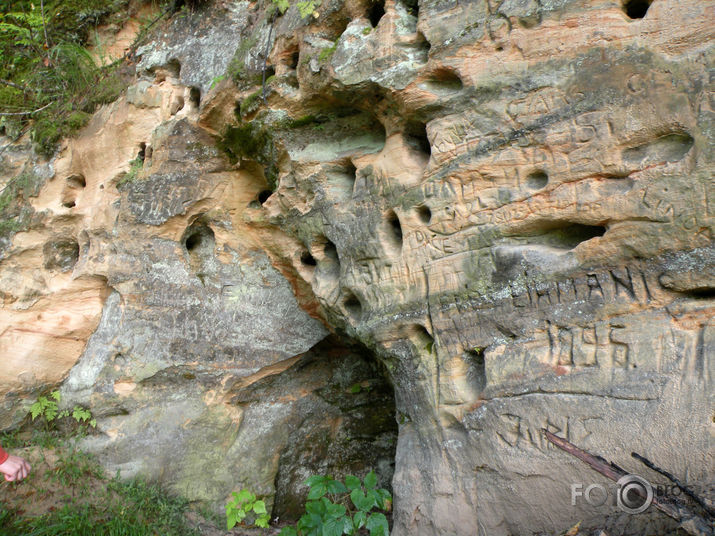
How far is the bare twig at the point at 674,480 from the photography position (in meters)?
2.98

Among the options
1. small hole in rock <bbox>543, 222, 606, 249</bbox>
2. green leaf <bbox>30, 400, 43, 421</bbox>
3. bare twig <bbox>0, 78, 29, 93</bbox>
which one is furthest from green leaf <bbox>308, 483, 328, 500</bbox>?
bare twig <bbox>0, 78, 29, 93</bbox>

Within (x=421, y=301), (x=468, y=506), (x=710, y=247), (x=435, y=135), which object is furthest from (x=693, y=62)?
(x=468, y=506)

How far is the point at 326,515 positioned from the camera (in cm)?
A: 413

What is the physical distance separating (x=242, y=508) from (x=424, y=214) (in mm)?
3015

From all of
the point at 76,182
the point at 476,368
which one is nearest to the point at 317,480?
the point at 476,368

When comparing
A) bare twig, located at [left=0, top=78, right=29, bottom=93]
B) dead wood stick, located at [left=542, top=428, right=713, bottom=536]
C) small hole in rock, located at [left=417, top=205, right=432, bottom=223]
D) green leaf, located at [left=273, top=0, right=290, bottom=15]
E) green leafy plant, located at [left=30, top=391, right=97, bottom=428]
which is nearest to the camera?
dead wood stick, located at [left=542, top=428, right=713, bottom=536]

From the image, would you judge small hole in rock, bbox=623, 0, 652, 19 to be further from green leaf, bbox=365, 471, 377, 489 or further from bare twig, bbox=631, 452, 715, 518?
green leaf, bbox=365, 471, 377, 489

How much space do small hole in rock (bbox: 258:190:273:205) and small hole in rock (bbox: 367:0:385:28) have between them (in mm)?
1969

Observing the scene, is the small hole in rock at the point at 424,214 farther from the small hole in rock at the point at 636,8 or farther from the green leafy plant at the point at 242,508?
the green leafy plant at the point at 242,508

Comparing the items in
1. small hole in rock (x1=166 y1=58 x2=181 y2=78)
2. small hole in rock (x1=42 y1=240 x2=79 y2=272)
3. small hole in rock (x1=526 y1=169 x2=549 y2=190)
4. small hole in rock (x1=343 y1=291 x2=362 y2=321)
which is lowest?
small hole in rock (x1=343 y1=291 x2=362 y2=321)

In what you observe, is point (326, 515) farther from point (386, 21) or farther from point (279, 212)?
point (386, 21)

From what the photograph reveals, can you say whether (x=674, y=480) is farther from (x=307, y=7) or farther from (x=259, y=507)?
(x=307, y=7)

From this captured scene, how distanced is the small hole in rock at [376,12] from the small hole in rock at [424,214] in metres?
1.73

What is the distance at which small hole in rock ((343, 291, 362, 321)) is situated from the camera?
4973 millimetres
